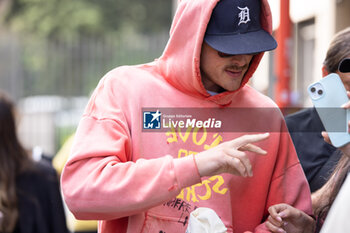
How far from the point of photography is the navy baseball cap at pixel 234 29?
1765 mm

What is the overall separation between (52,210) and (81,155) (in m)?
2.46

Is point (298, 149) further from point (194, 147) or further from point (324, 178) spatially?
point (194, 147)

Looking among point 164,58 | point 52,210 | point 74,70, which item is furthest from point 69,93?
point 164,58

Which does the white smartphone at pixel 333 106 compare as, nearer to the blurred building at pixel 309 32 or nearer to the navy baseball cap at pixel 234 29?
the navy baseball cap at pixel 234 29

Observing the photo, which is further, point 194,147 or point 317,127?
point 317,127

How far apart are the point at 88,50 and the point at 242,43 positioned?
909 cm

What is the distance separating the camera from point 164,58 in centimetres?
194

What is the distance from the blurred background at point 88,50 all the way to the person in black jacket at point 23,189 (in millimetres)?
377

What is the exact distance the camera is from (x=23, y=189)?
13.0 ft

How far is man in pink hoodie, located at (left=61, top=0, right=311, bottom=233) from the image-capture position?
1.65 meters

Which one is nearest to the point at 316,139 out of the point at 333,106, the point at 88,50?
the point at 333,106

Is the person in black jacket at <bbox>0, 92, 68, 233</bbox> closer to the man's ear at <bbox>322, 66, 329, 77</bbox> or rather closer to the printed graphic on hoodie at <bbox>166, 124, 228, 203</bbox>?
the printed graphic on hoodie at <bbox>166, 124, 228, 203</bbox>

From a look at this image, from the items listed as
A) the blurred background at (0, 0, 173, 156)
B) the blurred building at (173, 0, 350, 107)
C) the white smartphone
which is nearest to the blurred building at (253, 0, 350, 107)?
the blurred building at (173, 0, 350, 107)

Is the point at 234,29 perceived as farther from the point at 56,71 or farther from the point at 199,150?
→ the point at 56,71
